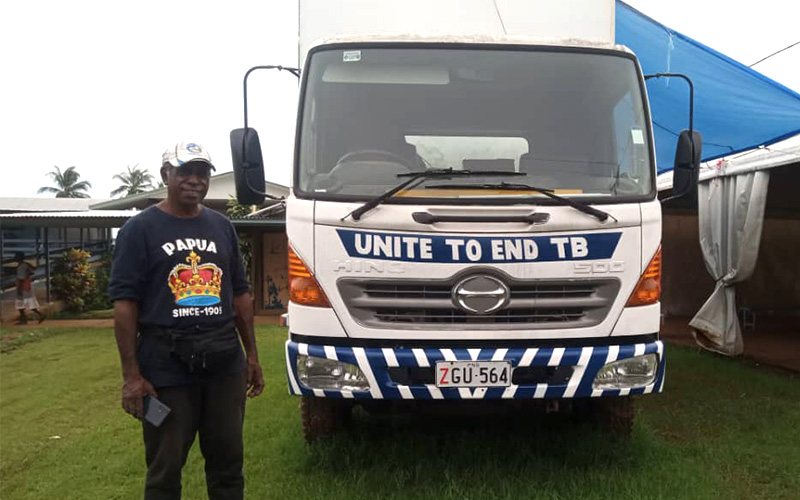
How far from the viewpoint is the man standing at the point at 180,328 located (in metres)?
2.69

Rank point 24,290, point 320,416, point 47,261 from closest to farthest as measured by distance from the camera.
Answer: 1. point 320,416
2. point 24,290
3. point 47,261

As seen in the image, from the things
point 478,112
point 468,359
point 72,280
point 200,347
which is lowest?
point 72,280

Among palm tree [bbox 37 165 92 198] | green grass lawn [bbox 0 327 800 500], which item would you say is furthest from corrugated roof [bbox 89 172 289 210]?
palm tree [bbox 37 165 92 198]

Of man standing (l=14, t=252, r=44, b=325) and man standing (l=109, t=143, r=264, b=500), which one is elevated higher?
man standing (l=109, t=143, r=264, b=500)

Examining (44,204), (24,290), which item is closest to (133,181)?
(44,204)

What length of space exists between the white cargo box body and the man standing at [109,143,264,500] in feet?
6.09

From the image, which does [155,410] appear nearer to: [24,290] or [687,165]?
[687,165]

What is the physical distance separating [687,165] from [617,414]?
62.1 inches

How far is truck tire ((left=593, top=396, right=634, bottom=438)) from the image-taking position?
4.00m

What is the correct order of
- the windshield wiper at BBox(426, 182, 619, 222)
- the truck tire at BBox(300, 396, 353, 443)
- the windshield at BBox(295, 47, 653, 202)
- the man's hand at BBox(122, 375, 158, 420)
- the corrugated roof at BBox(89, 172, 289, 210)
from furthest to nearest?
the corrugated roof at BBox(89, 172, 289, 210)
the truck tire at BBox(300, 396, 353, 443)
the windshield at BBox(295, 47, 653, 202)
the windshield wiper at BBox(426, 182, 619, 222)
the man's hand at BBox(122, 375, 158, 420)

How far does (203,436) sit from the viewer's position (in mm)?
2932

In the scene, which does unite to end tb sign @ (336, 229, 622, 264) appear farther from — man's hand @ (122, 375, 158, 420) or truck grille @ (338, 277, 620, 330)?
man's hand @ (122, 375, 158, 420)

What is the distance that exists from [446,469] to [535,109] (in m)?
2.19

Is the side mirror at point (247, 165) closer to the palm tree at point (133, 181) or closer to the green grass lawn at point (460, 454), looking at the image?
the green grass lawn at point (460, 454)
